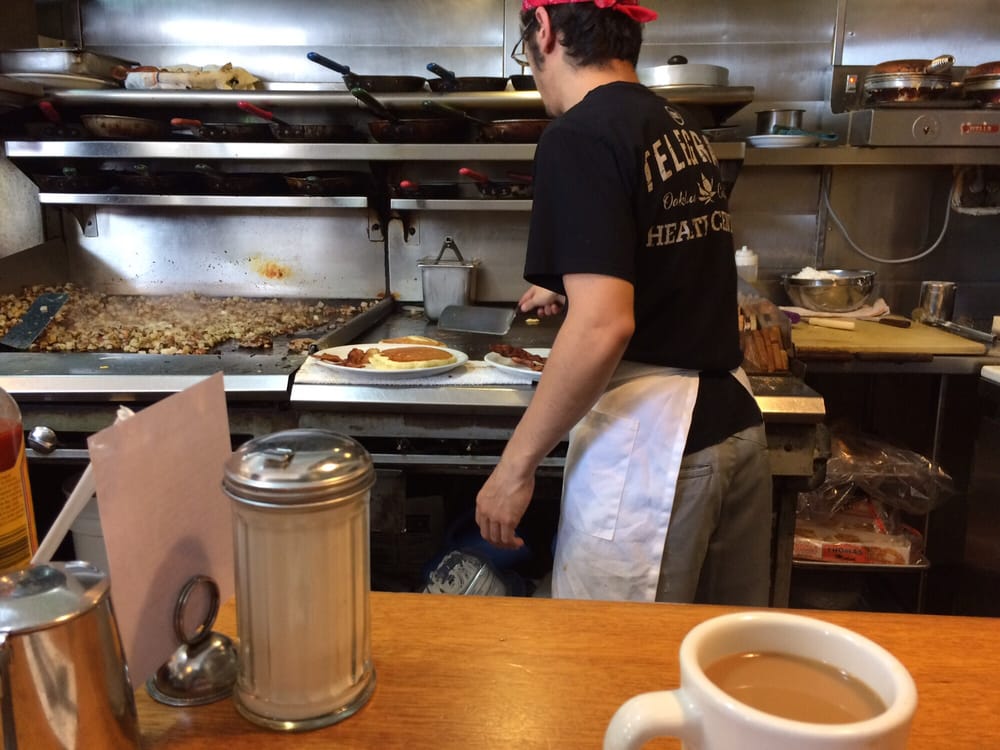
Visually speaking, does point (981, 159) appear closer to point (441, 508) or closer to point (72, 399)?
point (441, 508)

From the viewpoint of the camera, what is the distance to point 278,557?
619mm

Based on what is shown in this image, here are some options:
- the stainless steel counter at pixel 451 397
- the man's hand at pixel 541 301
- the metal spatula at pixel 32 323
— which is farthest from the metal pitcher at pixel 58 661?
the metal spatula at pixel 32 323

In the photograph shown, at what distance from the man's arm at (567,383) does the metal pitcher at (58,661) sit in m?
0.85

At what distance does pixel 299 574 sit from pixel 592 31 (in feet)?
3.54

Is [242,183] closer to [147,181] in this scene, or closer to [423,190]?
[147,181]

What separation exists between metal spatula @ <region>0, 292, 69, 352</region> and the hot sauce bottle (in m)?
1.66

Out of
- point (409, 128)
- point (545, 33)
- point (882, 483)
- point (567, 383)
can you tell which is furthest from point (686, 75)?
point (567, 383)

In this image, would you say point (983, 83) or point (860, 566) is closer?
point (860, 566)

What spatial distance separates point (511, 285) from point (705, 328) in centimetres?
158

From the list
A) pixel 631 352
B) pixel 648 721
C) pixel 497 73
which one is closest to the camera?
pixel 648 721

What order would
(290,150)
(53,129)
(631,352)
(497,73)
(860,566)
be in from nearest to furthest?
(631,352) < (860,566) < (290,150) < (53,129) < (497,73)

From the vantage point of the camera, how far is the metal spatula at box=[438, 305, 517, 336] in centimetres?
241

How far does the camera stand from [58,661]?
1.67 ft

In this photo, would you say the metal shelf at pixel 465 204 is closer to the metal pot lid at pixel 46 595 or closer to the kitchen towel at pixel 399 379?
the kitchen towel at pixel 399 379
